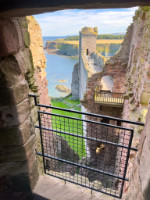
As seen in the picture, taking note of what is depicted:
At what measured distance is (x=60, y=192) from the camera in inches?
92.4

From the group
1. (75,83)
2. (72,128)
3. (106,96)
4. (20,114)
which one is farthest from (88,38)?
(20,114)

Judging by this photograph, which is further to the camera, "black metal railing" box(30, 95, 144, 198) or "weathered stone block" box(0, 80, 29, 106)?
"black metal railing" box(30, 95, 144, 198)

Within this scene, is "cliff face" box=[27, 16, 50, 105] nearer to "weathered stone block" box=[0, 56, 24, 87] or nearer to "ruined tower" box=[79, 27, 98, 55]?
"weathered stone block" box=[0, 56, 24, 87]

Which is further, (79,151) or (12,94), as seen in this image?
(79,151)

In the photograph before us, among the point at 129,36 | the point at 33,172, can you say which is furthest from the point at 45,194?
the point at 129,36

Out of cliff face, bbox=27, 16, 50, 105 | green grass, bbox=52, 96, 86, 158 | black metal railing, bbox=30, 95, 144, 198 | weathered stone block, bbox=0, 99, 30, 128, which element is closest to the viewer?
weathered stone block, bbox=0, 99, 30, 128

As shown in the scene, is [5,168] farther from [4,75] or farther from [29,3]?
[29,3]

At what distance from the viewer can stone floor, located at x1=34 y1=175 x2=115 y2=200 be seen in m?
2.28

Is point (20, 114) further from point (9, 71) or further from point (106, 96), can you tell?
point (106, 96)

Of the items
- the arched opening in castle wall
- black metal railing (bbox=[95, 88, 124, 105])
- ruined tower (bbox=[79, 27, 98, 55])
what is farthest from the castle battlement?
the arched opening in castle wall

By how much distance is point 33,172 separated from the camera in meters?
2.26

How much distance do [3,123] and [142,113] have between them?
7.64 feet

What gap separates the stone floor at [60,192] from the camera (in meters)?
2.28

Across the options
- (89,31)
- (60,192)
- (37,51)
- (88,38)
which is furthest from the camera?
(88,38)
